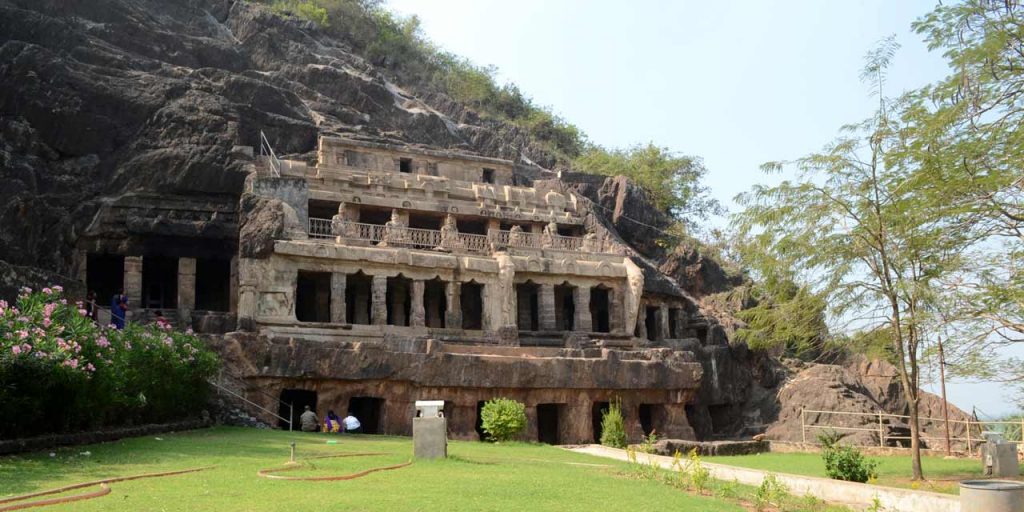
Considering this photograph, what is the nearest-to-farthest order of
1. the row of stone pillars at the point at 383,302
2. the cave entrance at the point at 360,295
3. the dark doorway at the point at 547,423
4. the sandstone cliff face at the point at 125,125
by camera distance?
the dark doorway at the point at 547,423 → the row of stone pillars at the point at 383,302 → the sandstone cliff face at the point at 125,125 → the cave entrance at the point at 360,295

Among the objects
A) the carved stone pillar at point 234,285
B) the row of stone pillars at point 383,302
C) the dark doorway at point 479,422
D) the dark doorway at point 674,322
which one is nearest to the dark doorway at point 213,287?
the carved stone pillar at point 234,285

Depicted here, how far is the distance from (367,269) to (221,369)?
8.43 metres

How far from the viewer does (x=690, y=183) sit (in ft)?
181

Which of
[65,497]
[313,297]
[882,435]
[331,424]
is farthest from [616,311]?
[65,497]

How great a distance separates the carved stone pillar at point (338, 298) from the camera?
30047 millimetres

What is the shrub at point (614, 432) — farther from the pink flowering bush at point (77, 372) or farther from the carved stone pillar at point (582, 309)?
the pink flowering bush at point (77, 372)

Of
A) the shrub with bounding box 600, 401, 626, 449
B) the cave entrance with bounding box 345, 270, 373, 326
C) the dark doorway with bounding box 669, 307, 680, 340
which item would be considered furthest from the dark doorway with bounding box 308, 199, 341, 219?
the shrub with bounding box 600, 401, 626, 449

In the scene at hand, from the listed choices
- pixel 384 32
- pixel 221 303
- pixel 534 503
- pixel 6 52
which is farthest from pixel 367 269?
pixel 384 32

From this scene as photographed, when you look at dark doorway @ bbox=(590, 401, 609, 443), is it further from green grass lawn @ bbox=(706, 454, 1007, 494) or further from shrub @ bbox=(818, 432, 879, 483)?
shrub @ bbox=(818, 432, 879, 483)

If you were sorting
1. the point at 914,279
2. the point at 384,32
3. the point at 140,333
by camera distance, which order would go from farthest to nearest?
the point at 384,32 → the point at 140,333 → the point at 914,279

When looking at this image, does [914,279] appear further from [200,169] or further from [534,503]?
[200,169]

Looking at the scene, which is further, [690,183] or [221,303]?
[690,183]

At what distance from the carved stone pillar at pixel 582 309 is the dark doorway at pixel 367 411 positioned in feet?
30.9

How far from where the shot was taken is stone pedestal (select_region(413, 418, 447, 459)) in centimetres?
1491
